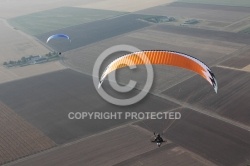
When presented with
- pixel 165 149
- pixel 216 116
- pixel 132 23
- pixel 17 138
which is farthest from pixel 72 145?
pixel 132 23

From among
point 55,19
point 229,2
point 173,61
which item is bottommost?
point 173,61

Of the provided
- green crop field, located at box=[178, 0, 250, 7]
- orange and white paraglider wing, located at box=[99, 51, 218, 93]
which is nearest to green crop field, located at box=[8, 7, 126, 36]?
green crop field, located at box=[178, 0, 250, 7]

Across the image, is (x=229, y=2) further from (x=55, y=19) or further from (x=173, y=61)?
(x=173, y=61)

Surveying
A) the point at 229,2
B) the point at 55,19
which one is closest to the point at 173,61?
the point at 229,2

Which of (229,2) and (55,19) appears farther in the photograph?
(55,19)

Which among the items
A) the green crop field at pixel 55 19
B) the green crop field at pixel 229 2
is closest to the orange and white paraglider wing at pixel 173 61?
the green crop field at pixel 55 19

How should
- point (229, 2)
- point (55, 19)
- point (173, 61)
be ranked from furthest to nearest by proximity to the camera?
point (55, 19) < point (229, 2) < point (173, 61)

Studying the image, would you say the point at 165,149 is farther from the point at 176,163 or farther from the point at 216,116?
the point at 216,116

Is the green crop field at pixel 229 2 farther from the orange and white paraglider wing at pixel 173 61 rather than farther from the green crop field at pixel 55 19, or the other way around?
the orange and white paraglider wing at pixel 173 61

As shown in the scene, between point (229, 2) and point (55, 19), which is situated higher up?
point (229, 2)
